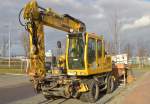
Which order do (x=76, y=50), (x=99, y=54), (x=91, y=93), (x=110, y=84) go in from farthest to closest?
(x=110, y=84) → (x=99, y=54) → (x=76, y=50) → (x=91, y=93)

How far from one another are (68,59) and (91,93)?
7.14 ft

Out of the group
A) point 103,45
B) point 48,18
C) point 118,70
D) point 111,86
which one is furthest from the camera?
point 118,70

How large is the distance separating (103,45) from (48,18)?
172 inches

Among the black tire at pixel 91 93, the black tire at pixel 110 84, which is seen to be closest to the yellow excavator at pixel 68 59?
the black tire at pixel 91 93

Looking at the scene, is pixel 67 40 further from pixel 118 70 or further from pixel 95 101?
pixel 118 70

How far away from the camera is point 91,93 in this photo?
18.0 meters

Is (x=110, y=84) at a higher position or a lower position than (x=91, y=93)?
higher

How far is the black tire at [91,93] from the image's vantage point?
707 inches

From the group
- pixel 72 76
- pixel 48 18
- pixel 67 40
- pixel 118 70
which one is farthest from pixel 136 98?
pixel 118 70

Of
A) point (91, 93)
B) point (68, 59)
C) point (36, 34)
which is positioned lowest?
point (91, 93)

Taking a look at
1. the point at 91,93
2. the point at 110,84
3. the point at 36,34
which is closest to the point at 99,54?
the point at 91,93

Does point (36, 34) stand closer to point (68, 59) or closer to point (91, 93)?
point (68, 59)

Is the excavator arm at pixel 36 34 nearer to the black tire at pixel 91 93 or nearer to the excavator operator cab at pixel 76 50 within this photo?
the excavator operator cab at pixel 76 50

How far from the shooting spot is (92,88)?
1819 centimetres
